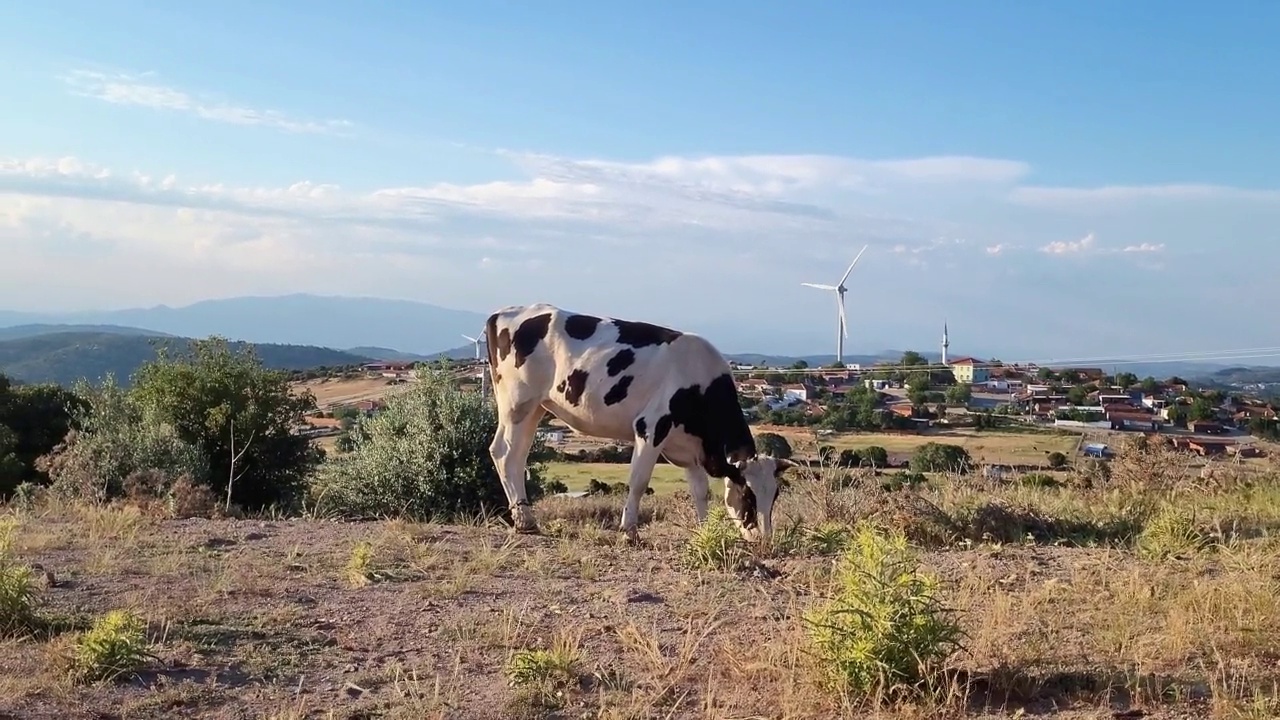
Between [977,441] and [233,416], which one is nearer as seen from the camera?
[233,416]

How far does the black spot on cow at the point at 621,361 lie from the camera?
37.6 ft

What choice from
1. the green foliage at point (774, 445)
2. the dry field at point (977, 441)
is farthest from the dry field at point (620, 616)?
the dry field at point (977, 441)

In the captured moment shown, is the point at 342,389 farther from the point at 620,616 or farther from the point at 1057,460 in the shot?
the point at 620,616

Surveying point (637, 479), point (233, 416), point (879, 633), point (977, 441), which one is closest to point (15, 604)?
point (879, 633)

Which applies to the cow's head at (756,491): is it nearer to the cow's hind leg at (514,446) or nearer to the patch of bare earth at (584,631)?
the patch of bare earth at (584,631)

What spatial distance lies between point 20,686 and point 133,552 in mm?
4037

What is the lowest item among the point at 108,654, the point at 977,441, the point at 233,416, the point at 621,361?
the point at 977,441

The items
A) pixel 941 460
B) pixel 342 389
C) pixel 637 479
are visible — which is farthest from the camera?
pixel 342 389

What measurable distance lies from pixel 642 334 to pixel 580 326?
0.78 m

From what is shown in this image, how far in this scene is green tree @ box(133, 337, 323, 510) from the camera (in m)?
19.3

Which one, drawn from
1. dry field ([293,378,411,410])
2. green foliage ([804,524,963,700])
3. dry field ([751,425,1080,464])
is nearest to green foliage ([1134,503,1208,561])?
green foliage ([804,524,963,700])

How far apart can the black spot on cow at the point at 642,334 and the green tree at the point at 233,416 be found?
987 cm

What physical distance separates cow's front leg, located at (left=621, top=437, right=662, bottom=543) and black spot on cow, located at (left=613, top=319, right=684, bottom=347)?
114 centimetres

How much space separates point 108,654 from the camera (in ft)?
18.8
